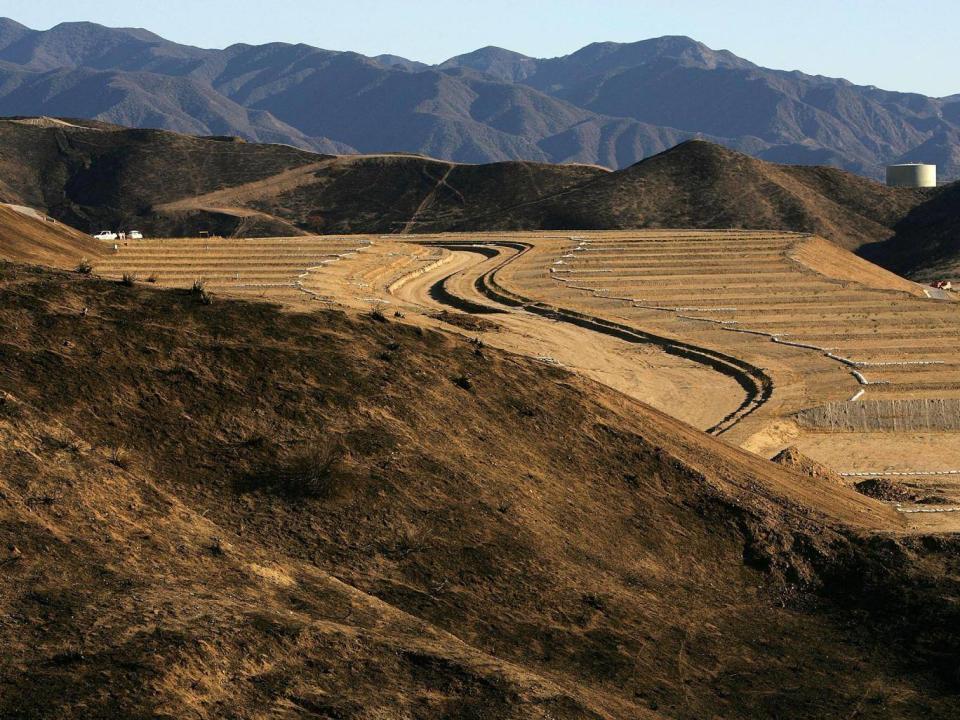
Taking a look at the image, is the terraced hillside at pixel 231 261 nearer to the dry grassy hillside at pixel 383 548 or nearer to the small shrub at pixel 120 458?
the dry grassy hillside at pixel 383 548

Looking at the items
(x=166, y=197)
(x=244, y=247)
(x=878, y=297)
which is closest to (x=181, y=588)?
(x=878, y=297)

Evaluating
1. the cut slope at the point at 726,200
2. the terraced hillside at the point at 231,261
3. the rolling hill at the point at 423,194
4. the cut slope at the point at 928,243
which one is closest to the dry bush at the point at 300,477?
the terraced hillside at the point at 231,261

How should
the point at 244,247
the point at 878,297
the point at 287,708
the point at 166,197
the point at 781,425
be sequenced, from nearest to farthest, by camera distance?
the point at 287,708, the point at 781,425, the point at 878,297, the point at 244,247, the point at 166,197

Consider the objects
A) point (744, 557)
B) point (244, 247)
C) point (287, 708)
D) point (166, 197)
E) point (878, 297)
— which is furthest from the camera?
point (166, 197)

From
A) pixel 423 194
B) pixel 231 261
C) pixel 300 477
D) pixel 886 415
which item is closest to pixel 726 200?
pixel 423 194

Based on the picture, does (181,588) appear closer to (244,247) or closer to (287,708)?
(287,708)

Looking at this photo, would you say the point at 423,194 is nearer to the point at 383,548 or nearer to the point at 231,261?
the point at 231,261
